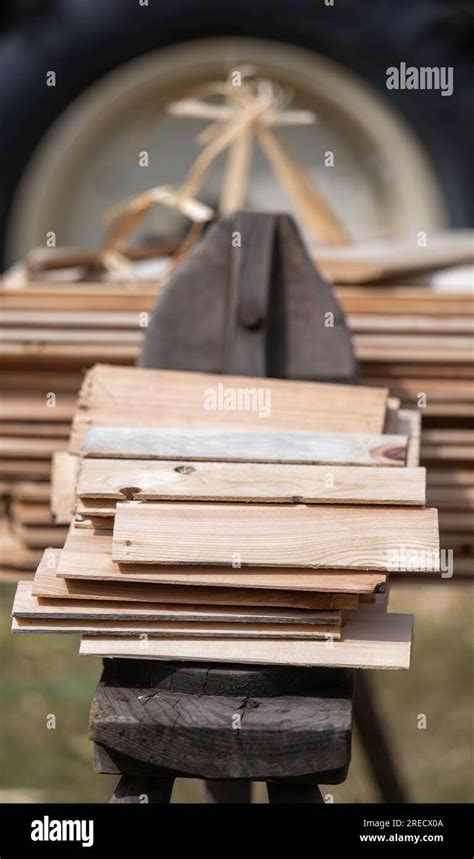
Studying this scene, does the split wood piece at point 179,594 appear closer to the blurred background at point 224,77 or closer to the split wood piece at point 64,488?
the split wood piece at point 64,488

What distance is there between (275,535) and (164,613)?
0.20 meters

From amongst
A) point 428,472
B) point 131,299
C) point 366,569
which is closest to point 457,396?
point 428,472

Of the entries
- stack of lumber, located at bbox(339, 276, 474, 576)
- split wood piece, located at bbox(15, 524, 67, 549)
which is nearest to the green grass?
stack of lumber, located at bbox(339, 276, 474, 576)

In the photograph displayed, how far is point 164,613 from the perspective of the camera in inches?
66.7

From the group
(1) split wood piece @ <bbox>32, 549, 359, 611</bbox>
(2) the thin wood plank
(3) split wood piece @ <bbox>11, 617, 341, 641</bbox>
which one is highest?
A: (2) the thin wood plank

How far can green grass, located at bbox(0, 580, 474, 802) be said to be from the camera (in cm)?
354

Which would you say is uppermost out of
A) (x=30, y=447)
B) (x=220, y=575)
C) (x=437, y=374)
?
(x=437, y=374)

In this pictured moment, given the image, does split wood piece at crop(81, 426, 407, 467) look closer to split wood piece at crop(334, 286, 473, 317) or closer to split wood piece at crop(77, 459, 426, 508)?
split wood piece at crop(77, 459, 426, 508)

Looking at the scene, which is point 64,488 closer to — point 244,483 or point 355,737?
point 244,483

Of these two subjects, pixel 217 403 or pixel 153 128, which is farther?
pixel 153 128

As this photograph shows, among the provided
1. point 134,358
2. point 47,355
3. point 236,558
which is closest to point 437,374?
point 134,358

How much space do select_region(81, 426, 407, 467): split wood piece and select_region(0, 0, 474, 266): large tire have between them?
2971 millimetres

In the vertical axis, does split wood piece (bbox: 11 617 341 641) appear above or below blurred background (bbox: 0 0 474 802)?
below

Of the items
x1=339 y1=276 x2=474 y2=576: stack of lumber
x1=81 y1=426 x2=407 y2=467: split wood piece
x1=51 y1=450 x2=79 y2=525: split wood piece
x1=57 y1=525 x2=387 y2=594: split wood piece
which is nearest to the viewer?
x1=57 y1=525 x2=387 y2=594: split wood piece
